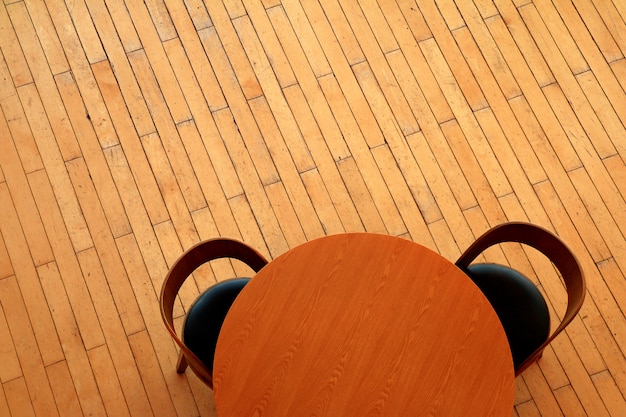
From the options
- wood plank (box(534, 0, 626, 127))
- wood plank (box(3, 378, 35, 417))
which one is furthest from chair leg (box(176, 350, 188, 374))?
wood plank (box(534, 0, 626, 127))

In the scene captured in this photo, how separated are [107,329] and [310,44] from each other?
1.97 meters

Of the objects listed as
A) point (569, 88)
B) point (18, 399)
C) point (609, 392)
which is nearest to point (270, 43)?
point (569, 88)

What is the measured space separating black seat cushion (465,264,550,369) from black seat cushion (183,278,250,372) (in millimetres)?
1101

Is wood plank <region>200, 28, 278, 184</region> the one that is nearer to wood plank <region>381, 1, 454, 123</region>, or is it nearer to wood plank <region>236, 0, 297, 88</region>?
wood plank <region>236, 0, 297, 88</region>

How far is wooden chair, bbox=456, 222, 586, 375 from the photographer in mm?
3230

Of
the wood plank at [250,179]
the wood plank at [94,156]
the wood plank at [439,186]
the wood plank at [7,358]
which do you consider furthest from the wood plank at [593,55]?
the wood plank at [7,358]

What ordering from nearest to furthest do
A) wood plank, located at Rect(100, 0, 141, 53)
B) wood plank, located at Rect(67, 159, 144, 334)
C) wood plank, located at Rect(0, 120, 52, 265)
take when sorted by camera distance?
wood plank, located at Rect(67, 159, 144, 334), wood plank, located at Rect(0, 120, 52, 265), wood plank, located at Rect(100, 0, 141, 53)

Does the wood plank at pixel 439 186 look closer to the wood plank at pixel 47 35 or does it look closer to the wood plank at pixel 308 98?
the wood plank at pixel 308 98

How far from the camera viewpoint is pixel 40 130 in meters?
4.29

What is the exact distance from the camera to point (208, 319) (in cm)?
340

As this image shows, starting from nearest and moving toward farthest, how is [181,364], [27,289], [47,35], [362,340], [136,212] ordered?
[362,340] → [181,364] → [27,289] → [136,212] → [47,35]

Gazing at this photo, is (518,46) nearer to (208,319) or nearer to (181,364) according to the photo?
(208,319)

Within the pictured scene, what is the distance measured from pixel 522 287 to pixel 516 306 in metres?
0.10

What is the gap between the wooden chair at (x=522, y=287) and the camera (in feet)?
10.6
